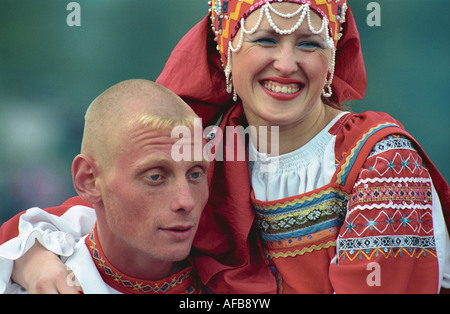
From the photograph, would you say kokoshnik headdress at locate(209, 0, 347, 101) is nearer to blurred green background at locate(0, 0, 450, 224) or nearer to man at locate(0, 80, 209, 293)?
man at locate(0, 80, 209, 293)

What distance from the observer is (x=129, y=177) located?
62.8 inches

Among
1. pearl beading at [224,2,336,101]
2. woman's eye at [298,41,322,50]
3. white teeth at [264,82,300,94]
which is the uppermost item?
pearl beading at [224,2,336,101]

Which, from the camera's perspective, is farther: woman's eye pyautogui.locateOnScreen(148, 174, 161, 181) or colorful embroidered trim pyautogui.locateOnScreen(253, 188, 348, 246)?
colorful embroidered trim pyautogui.locateOnScreen(253, 188, 348, 246)

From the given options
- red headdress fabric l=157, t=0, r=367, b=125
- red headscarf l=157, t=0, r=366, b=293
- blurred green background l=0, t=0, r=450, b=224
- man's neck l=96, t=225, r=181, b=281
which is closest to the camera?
man's neck l=96, t=225, r=181, b=281

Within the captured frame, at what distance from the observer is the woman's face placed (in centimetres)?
176

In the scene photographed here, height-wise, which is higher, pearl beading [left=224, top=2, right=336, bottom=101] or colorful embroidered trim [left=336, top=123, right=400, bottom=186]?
pearl beading [left=224, top=2, right=336, bottom=101]

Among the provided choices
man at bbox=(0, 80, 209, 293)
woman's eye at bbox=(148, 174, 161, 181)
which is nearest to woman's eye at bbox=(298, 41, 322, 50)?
man at bbox=(0, 80, 209, 293)

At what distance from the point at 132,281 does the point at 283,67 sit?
2.39 ft

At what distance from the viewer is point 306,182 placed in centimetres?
183

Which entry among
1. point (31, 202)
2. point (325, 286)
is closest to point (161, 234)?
point (325, 286)

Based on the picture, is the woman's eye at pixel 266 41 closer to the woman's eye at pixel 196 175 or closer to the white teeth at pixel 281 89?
the white teeth at pixel 281 89

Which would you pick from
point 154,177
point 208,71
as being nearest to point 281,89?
point 208,71

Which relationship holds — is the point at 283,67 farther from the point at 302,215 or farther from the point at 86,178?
the point at 86,178

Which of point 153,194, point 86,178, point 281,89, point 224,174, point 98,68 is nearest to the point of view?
point 153,194
